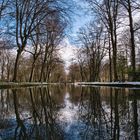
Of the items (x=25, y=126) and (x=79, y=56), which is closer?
(x=25, y=126)

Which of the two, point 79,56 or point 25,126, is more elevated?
point 79,56

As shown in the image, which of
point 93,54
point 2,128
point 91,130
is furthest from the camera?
point 93,54

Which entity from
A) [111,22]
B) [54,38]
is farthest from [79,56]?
[111,22]

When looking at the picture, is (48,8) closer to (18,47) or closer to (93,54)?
(18,47)

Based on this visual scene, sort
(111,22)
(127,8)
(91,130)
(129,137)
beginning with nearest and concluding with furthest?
1. (129,137)
2. (91,130)
3. (127,8)
4. (111,22)

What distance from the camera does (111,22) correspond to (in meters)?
36.6

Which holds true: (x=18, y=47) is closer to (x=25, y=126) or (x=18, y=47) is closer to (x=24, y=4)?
(x=24, y=4)

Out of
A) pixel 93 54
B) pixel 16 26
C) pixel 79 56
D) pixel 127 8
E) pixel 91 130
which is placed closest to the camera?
pixel 91 130

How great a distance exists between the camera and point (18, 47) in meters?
33.3

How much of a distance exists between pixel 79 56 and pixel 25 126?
7744cm

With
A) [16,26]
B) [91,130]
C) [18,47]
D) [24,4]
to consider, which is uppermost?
[24,4]

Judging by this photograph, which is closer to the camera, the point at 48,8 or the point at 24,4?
the point at 48,8

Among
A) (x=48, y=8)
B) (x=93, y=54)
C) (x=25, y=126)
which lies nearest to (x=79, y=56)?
(x=93, y=54)

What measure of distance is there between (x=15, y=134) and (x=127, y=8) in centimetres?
2704
